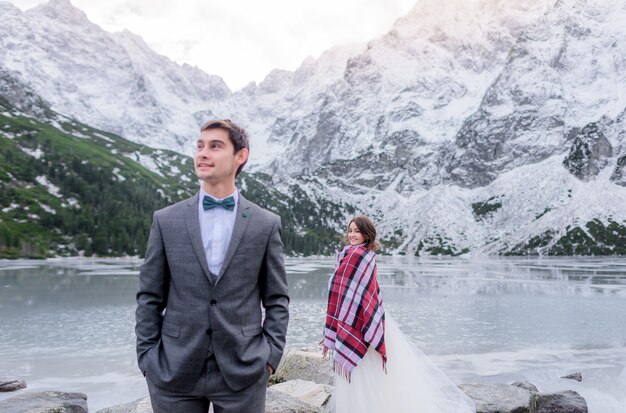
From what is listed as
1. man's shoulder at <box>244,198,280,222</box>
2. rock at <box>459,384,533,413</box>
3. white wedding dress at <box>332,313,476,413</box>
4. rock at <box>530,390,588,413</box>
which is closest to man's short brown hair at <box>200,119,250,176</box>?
man's shoulder at <box>244,198,280,222</box>

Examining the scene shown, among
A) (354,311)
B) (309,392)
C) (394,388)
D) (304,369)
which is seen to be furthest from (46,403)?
(394,388)

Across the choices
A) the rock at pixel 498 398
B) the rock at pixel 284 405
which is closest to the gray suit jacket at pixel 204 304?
the rock at pixel 284 405

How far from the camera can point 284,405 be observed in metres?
10.8

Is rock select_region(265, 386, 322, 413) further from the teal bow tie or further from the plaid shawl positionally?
the teal bow tie

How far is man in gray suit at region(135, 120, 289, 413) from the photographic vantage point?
4.86 metres

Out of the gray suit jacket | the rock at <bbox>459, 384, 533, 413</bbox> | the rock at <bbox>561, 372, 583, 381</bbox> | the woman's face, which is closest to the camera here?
the gray suit jacket

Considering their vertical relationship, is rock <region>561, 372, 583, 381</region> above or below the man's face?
below

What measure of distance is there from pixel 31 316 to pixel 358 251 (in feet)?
110

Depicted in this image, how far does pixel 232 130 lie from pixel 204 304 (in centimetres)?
186

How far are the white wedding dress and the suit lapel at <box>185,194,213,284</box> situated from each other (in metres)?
6.14

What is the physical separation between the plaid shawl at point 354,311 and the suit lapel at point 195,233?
5.78m

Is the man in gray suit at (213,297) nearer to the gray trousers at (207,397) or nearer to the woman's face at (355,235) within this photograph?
the gray trousers at (207,397)

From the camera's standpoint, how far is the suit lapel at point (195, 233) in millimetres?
4957

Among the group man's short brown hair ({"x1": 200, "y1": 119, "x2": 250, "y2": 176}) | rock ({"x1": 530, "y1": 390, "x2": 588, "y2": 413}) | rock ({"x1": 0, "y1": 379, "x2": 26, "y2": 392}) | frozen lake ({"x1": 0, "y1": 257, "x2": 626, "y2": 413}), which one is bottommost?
frozen lake ({"x1": 0, "y1": 257, "x2": 626, "y2": 413})
